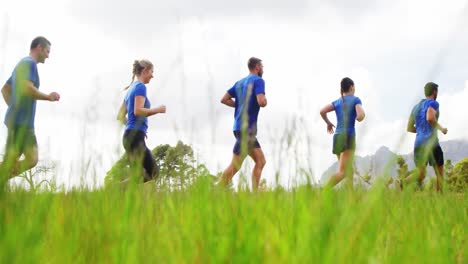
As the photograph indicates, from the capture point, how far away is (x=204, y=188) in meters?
2.31

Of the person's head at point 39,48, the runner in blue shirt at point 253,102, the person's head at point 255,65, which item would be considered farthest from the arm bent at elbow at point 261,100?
the person's head at point 39,48

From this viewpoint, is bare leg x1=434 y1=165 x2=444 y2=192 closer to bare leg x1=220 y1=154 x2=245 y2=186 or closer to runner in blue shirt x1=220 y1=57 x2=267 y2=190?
bare leg x1=220 y1=154 x2=245 y2=186

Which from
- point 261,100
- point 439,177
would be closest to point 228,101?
point 261,100

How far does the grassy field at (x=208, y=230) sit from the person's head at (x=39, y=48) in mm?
4209

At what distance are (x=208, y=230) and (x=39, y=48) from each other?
5.29m

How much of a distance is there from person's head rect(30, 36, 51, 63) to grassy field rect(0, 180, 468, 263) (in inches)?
166

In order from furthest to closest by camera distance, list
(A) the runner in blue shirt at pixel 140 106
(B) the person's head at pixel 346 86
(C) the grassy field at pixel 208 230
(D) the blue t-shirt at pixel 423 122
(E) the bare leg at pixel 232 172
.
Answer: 1. (D) the blue t-shirt at pixel 423 122
2. (B) the person's head at pixel 346 86
3. (A) the runner in blue shirt at pixel 140 106
4. (E) the bare leg at pixel 232 172
5. (C) the grassy field at pixel 208 230

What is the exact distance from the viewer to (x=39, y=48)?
6.44 m

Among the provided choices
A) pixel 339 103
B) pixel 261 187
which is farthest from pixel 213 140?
pixel 339 103

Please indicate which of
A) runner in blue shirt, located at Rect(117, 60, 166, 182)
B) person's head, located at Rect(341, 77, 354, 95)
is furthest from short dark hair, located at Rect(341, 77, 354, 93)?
runner in blue shirt, located at Rect(117, 60, 166, 182)

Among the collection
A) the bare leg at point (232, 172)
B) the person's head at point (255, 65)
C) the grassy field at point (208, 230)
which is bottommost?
the grassy field at point (208, 230)

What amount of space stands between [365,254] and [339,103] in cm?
609

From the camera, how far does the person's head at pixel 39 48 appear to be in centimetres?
641

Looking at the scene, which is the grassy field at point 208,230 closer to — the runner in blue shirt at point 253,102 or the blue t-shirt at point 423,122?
the runner in blue shirt at point 253,102
